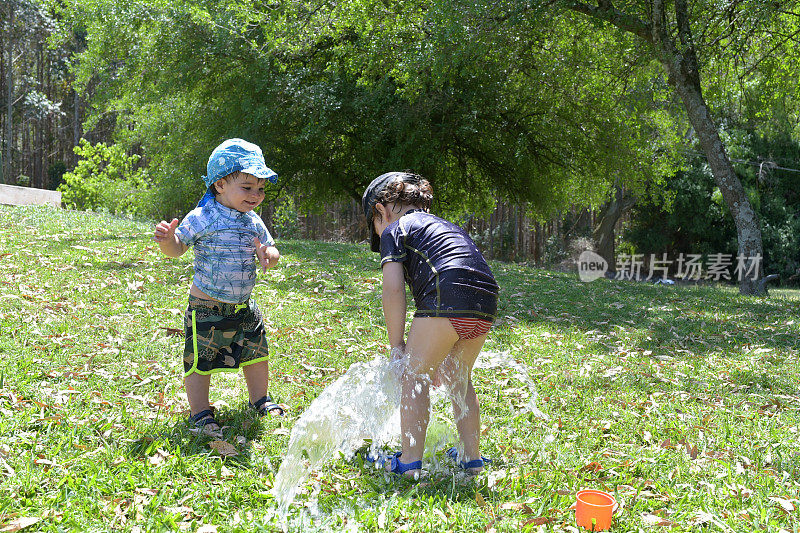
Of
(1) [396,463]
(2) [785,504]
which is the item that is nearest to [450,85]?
(1) [396,463]

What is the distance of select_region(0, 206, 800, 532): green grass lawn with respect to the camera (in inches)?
113

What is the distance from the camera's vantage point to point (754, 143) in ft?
87.8

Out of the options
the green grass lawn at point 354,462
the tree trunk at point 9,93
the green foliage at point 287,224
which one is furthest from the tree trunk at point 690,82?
the tree trunk at point 9,93

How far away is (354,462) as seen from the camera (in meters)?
3.38

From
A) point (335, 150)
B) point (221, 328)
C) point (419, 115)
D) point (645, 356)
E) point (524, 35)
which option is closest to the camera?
point (221, 328)

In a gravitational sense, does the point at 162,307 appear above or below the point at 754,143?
below

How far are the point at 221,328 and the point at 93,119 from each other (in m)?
14.0

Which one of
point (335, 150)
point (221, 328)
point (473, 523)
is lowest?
point (473, 523)

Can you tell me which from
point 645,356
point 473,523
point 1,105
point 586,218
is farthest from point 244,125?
point 1,105

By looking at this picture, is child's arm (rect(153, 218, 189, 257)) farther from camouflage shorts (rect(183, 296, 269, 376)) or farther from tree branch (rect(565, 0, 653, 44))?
tree branch (rect(565, 0, 653, 44))

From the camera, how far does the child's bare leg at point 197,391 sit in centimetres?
365

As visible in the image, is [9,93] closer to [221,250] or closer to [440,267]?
[221,250]

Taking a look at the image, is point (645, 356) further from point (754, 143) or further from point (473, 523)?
point (754, 143)

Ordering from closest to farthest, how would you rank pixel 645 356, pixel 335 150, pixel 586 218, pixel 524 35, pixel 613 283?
1. pixel 645 356
2. pixel 524 35
3. pixel 613 283
4. pixel 335 150
5. pixel 586 218
